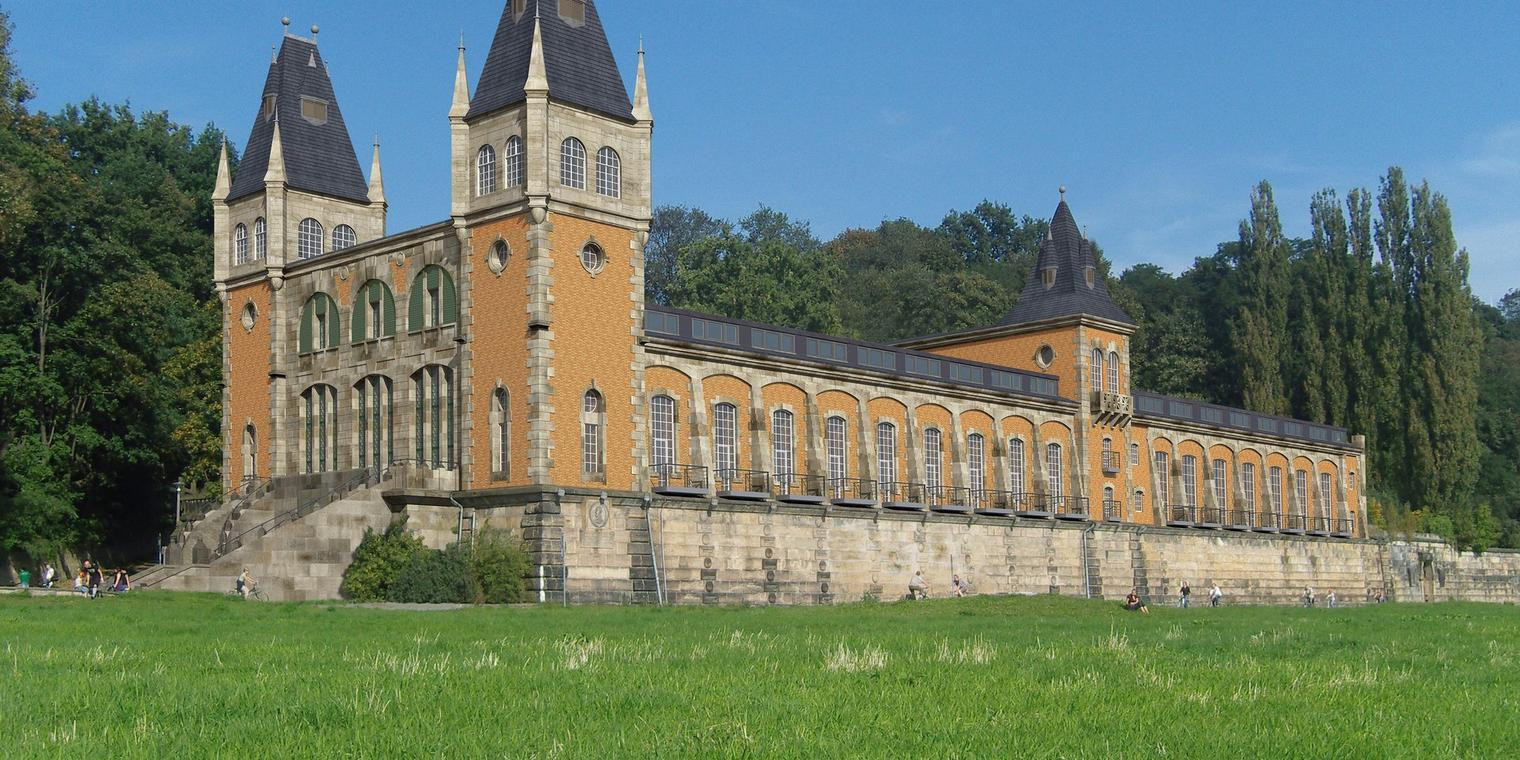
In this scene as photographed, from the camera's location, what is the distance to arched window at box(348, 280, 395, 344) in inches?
1997

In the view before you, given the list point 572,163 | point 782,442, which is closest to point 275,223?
point 572,163

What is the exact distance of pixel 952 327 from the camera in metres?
99.6

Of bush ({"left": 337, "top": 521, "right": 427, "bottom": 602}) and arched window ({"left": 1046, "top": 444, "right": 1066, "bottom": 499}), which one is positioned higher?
arched window ({"left": 1046, "top": 444, "right": 1066, "bottom": 499})

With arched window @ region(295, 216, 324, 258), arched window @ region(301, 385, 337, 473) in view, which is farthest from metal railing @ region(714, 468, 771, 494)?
arched window @ region(295, 216, 324, 258)

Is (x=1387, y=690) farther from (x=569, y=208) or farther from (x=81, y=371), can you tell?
(x=81, y=371)

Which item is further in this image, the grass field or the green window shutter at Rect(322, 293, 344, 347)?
the green window shutter at Rect(322, 293, 344, 347)

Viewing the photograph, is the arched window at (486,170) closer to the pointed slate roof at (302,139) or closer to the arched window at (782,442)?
the pointed slate roof at (302,139)

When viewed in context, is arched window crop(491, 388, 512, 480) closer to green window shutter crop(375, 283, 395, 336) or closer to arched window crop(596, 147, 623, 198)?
green window shutter crop(375, 283, 395, 336)

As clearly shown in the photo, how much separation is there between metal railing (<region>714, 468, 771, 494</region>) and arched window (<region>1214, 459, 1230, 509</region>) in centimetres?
3119

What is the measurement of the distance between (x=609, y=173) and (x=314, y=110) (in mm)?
15236

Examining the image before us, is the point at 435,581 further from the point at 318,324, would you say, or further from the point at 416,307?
the point at 318,324

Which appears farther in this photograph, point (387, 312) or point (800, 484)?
point (800, 484)

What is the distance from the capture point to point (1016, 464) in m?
63.8

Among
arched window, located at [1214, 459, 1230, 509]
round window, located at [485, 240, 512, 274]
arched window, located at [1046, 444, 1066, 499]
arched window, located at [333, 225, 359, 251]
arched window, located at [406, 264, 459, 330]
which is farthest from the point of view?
arched window, located at [1214, 459, 1230, 509]
